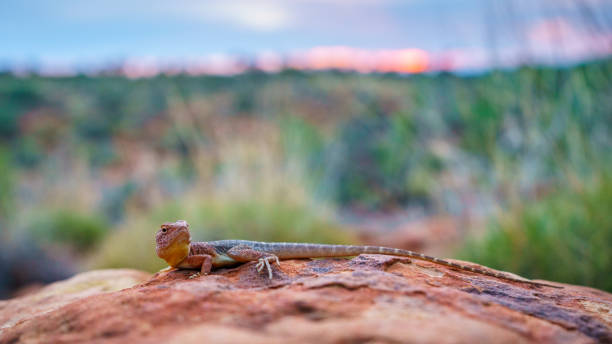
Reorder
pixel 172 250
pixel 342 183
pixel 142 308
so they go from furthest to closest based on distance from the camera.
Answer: pixel 342 183 → pixel 172 250 → pixel 142 308

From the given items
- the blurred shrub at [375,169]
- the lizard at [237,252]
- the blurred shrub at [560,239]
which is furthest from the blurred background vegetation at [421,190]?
the lizard at [237,252]

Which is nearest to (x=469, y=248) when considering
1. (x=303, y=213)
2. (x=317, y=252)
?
(x=303, y=213)

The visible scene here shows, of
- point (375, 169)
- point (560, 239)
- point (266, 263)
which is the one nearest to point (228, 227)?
point (560, 239)

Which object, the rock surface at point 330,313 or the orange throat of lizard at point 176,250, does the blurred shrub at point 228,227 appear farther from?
the rock surface at point 330,313

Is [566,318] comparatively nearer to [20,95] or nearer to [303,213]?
[303,213]

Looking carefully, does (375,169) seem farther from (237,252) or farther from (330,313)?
(330,313)

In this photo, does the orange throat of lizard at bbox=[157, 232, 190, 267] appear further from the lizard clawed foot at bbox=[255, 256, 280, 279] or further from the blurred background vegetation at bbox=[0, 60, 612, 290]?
the blurred background vegetation at bbox=[0, 60, 612, 290]

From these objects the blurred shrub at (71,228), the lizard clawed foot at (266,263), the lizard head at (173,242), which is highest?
the lizard head at (173,242)
